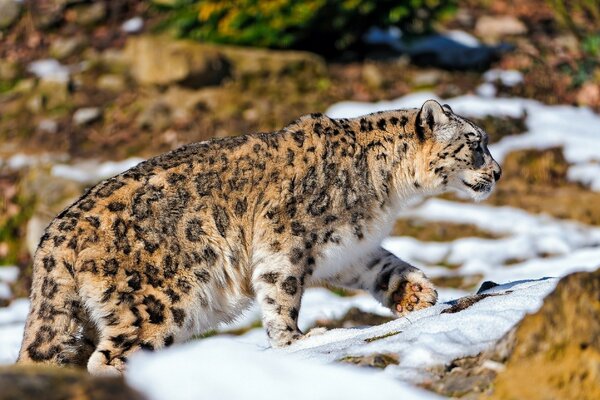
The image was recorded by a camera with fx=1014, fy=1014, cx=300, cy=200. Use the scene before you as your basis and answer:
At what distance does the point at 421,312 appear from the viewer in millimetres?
6746

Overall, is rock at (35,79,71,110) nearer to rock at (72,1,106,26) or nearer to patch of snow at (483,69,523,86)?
rock at (72,1,106,26)

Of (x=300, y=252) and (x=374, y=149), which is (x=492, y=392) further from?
(x=374, y=149)

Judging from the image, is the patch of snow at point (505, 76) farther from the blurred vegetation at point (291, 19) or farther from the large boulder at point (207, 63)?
the large boulder at point (207, 63)

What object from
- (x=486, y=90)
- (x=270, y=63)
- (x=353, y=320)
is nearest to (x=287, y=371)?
(x=353, y=320)

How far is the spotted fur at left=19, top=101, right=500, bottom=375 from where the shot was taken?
21.1 feet

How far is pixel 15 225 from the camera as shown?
1409cm

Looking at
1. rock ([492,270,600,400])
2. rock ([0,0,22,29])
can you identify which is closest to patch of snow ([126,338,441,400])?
rock ([492,270,600,400])

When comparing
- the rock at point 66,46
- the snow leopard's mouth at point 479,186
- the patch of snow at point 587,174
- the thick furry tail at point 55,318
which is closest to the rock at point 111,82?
the rock at point 66,46

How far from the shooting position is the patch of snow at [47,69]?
17594 mm

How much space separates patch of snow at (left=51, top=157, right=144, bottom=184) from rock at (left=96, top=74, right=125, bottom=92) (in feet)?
7.39

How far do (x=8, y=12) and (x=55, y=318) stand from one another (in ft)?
48.2

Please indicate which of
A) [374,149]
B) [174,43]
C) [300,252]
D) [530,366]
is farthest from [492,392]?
[174,43]

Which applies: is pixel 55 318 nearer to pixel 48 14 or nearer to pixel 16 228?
pixel 16 228

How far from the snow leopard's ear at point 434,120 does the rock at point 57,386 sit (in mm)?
4741
